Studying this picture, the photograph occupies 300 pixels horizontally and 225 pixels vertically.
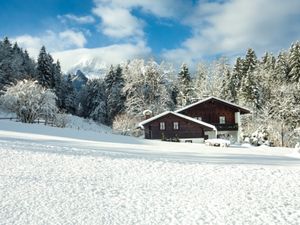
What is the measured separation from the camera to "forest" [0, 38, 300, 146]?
166 feet

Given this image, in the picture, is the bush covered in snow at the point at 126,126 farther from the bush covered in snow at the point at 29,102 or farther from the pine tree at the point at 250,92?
the pine tree at the point at 250,92

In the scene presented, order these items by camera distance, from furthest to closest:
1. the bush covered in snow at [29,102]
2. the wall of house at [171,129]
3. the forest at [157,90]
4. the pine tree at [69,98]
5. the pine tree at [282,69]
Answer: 1. the pine tree at [69,98]
2. the pine tree at [282,69]
3. the forest at [157,90]
4. the bush covered in snow at [29,102]
5. the wall of house at [171,129]

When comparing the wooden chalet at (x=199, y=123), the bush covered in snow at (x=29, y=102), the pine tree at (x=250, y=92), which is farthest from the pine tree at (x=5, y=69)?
the pine tree at (x=250, y=92)

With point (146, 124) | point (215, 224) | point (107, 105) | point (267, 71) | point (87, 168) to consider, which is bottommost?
point (215, 224)

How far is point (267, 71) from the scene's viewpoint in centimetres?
6856

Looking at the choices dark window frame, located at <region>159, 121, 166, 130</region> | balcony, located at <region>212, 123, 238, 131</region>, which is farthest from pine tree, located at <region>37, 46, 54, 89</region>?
balcony, located at <region>212, 123, 238, 131</region>

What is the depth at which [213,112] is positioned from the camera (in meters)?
52.8

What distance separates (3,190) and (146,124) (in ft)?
114

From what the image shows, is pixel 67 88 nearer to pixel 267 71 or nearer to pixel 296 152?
pixel 267 71

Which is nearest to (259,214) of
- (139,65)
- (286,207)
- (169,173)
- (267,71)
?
(286,207)

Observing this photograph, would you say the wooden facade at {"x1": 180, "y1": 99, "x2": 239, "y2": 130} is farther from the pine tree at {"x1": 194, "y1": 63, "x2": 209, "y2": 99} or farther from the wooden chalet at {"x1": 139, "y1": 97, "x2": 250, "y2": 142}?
the pine tree at {"x1": 194, "y1": 63, "x2": 209, "y2": 99}

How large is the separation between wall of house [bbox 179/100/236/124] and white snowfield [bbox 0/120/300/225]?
32.8 metres

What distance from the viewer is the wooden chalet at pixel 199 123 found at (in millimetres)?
46969

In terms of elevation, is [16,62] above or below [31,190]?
above
